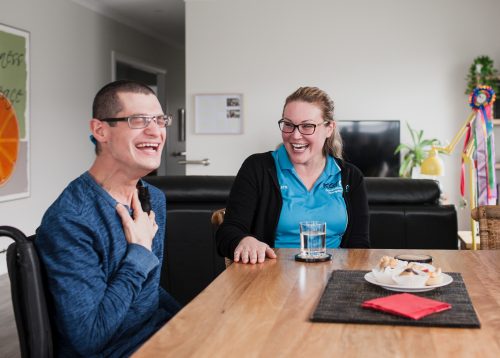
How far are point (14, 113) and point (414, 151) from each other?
3.75 meters

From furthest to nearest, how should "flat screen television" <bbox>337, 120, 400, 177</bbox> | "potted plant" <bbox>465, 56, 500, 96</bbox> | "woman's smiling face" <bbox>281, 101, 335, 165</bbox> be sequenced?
"flat screen television" <bbox>337, 120, 400, 177</bbox> < "potted plant" <bbox>465, 56, 500, 96</bbox> < "woman's smiling face" <bbox>281, 101, 335, 165</bbox>

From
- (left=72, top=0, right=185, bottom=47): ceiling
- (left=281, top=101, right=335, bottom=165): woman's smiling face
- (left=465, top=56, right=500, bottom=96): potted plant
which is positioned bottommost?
(left=281, top=101, right=335, bottom=165): woman's smiling face

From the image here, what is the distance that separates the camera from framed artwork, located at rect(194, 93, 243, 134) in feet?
23.2

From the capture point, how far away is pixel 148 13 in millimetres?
7789

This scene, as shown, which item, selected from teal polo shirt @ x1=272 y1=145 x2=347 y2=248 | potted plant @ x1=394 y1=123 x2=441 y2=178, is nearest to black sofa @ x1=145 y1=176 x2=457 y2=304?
teal polo shirt @ x1=272 y1=145 x2=347 y2=248

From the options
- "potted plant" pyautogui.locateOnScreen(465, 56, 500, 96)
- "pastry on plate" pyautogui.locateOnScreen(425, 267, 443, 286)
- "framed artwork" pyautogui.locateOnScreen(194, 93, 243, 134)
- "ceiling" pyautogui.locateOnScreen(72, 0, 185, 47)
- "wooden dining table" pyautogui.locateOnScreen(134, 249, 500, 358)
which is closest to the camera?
"wooden dining table" pyautogui.locateOnScreen(134, 249, 500, 358)

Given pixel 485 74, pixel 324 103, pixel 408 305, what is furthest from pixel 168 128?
pixel 408 305

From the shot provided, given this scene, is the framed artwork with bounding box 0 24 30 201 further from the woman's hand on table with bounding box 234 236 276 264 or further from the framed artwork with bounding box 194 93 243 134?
the woman's hand on table with bounding box 234 236 276 264

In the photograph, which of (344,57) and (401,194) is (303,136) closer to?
(401,194)

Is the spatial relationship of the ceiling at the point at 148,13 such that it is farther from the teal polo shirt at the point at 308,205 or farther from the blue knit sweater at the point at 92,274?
the blue knit sweater at the point at 92,274

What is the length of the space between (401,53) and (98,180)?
5.72m

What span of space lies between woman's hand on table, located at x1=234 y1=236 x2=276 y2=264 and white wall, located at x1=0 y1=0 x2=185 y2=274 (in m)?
4.07

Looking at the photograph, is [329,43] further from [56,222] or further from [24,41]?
[56,222]

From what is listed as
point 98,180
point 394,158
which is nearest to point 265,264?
point 98,180
